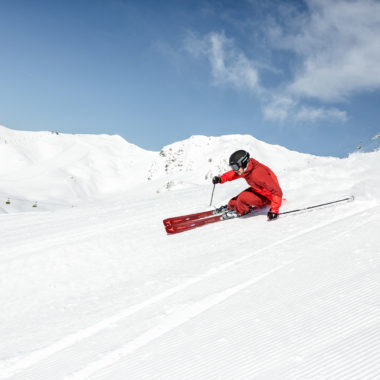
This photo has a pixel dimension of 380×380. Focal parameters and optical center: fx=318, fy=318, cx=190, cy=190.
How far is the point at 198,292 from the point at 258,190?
3.27m

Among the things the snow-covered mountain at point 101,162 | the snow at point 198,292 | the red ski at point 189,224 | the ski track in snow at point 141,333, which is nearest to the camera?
the snow at point 198,292

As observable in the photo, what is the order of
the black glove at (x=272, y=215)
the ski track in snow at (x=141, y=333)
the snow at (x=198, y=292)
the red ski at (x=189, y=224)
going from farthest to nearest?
the red ski at (x=189, y=224) → the black glove at (x=272, y=215) → the ski track in snow at (x=141, y=333) → the snow at (x=198, y=292)

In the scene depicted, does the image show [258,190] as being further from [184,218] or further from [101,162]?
[101,162]

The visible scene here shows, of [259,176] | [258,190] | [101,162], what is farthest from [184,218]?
[101,162]

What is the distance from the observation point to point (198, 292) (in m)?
3.21

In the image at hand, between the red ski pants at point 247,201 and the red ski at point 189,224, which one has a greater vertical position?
the red ski pants at point 247,201

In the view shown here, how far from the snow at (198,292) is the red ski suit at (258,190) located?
13.5 inches

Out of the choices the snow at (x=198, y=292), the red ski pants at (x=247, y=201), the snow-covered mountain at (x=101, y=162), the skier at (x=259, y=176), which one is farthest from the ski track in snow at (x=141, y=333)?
the snow-covered mountain at (x=101, y=162)

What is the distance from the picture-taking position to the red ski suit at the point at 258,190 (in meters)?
5.64

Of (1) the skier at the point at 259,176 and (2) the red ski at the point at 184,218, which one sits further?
(2) the red ski at the point at 184,218

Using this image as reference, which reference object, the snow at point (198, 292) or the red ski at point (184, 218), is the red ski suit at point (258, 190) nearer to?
the snow at point (198, 292)

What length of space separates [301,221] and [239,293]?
2835mm

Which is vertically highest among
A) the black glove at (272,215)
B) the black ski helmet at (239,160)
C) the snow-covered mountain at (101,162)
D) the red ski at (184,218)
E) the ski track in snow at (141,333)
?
the snow-covered mountain at (101,162)

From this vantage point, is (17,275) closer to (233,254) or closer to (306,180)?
(233,254)
